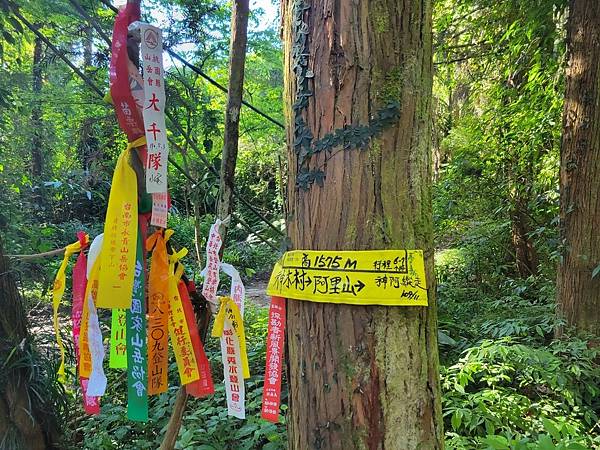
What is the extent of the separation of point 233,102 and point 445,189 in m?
4.98

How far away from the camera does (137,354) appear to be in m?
1.32

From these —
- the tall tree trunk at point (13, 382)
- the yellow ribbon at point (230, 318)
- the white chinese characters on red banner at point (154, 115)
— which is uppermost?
the white chinese characters on red banner at point (154, 115)

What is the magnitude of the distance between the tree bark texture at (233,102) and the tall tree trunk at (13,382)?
130cm

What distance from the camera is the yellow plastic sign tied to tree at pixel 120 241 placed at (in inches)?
48.3

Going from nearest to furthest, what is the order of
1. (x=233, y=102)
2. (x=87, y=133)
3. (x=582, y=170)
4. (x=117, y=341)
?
(x=233, y=102)
(x=117, y=341)
(x=87, y=133)
(x=582, y=170)

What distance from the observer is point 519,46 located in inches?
168

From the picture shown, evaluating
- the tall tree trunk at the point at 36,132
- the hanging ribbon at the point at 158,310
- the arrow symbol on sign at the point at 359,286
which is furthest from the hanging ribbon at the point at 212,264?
the tall tree trunk at the point at 36,132

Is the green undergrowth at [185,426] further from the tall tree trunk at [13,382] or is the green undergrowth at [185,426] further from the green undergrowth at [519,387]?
the green undergrowth at [519,387]

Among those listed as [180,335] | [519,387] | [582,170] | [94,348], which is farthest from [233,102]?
[582,170]

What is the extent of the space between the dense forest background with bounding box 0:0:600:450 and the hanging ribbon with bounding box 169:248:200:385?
0.58 ft

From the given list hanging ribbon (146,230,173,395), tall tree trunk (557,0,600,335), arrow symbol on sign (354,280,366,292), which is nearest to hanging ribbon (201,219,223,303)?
hanging ribbon (146,230,173,395)

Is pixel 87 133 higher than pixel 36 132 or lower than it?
lower

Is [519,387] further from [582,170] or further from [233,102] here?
[233,102]

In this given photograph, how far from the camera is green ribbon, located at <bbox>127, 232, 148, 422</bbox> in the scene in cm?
132
